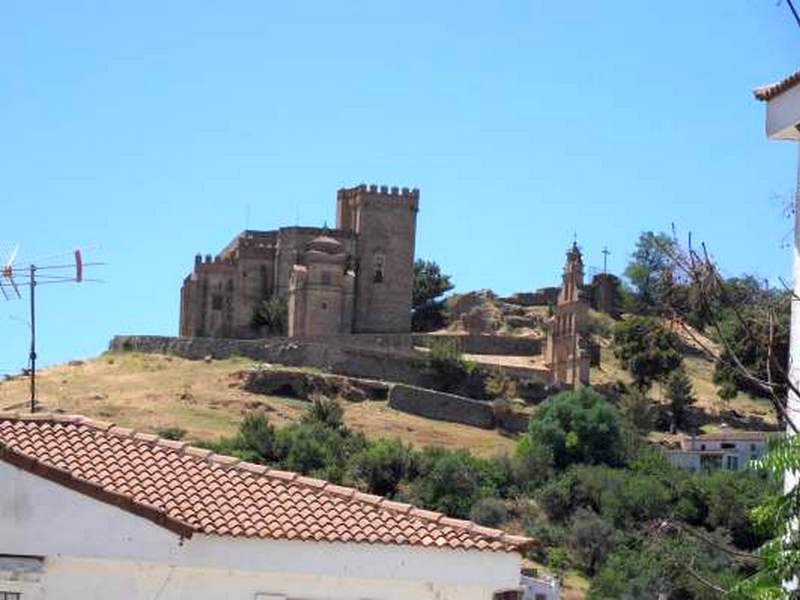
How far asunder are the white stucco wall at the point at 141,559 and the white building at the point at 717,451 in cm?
7439

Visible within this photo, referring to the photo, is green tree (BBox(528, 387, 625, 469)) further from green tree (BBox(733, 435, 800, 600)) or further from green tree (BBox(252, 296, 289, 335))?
green tree (BBox(733, 435, 800, 600))

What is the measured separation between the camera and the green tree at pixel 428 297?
111312 millimetres

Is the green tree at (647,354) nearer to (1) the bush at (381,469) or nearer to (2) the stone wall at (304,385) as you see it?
(2) the stone wall at (304,385)

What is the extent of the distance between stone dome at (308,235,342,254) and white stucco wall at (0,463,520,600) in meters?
83.3

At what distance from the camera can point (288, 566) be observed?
1360cm

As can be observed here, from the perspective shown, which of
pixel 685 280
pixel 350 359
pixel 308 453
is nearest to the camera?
pixel 685 280

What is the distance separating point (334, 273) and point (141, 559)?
8298 cm

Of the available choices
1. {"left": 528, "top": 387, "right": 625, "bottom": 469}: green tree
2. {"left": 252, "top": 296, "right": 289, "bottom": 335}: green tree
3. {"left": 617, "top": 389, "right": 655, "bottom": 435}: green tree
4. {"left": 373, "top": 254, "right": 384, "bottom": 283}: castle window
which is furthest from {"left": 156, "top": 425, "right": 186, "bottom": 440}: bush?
{"left": 617, "top": 389, "right": 655, "bottom": 435}: green tree

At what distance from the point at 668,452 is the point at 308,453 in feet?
65.2

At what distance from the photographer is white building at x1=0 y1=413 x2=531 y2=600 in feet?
43.9

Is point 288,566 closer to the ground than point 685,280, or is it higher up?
closer to the ground

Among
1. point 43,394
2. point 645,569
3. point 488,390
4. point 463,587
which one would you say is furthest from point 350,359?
point 463,587

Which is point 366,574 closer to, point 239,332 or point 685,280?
point 685,280

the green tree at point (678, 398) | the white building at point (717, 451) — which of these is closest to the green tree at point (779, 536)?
the white building at point (717, 451)
